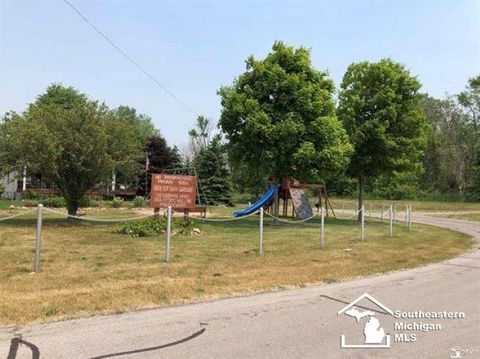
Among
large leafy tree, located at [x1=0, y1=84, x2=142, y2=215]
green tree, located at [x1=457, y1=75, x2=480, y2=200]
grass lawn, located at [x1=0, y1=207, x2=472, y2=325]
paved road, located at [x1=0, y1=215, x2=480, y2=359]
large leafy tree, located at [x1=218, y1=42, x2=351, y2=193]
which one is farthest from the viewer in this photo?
green tree, located at [x1=457, y1=75, x2=480, y2=200]

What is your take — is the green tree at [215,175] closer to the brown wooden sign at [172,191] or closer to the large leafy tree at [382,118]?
the large leafy tree at [382,118]

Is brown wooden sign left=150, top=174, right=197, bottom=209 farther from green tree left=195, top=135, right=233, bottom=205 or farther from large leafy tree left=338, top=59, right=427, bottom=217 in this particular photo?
green tree left=195, top=135, right=233, bottom=205

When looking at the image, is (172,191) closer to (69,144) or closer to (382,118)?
(69,144)

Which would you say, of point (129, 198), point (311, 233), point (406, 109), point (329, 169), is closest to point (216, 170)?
point (129, 198)

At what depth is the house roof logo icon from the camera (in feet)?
19.9

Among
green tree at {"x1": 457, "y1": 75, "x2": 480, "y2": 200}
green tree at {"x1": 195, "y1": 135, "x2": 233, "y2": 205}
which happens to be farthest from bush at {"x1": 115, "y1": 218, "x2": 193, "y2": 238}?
green tree at {"x1": 457, "y1": 75, "x2": 480, "y2": 200}

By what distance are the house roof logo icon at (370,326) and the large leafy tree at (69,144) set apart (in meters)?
14.8

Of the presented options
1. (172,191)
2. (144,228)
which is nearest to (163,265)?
(144,228)

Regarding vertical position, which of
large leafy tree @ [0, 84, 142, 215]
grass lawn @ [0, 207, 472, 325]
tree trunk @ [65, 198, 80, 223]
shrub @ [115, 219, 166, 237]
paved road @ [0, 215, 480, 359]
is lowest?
paved road @ [0, 215, 480, 359]

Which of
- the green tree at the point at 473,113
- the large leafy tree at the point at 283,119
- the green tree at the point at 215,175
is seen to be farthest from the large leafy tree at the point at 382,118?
the green tree at the point at 473,113

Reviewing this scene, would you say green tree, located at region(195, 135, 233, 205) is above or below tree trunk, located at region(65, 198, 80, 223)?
above

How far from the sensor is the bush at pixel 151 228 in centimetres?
1722

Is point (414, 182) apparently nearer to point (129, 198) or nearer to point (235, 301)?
point (129, 198)

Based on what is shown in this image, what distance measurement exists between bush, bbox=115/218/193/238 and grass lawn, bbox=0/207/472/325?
1.57ft
